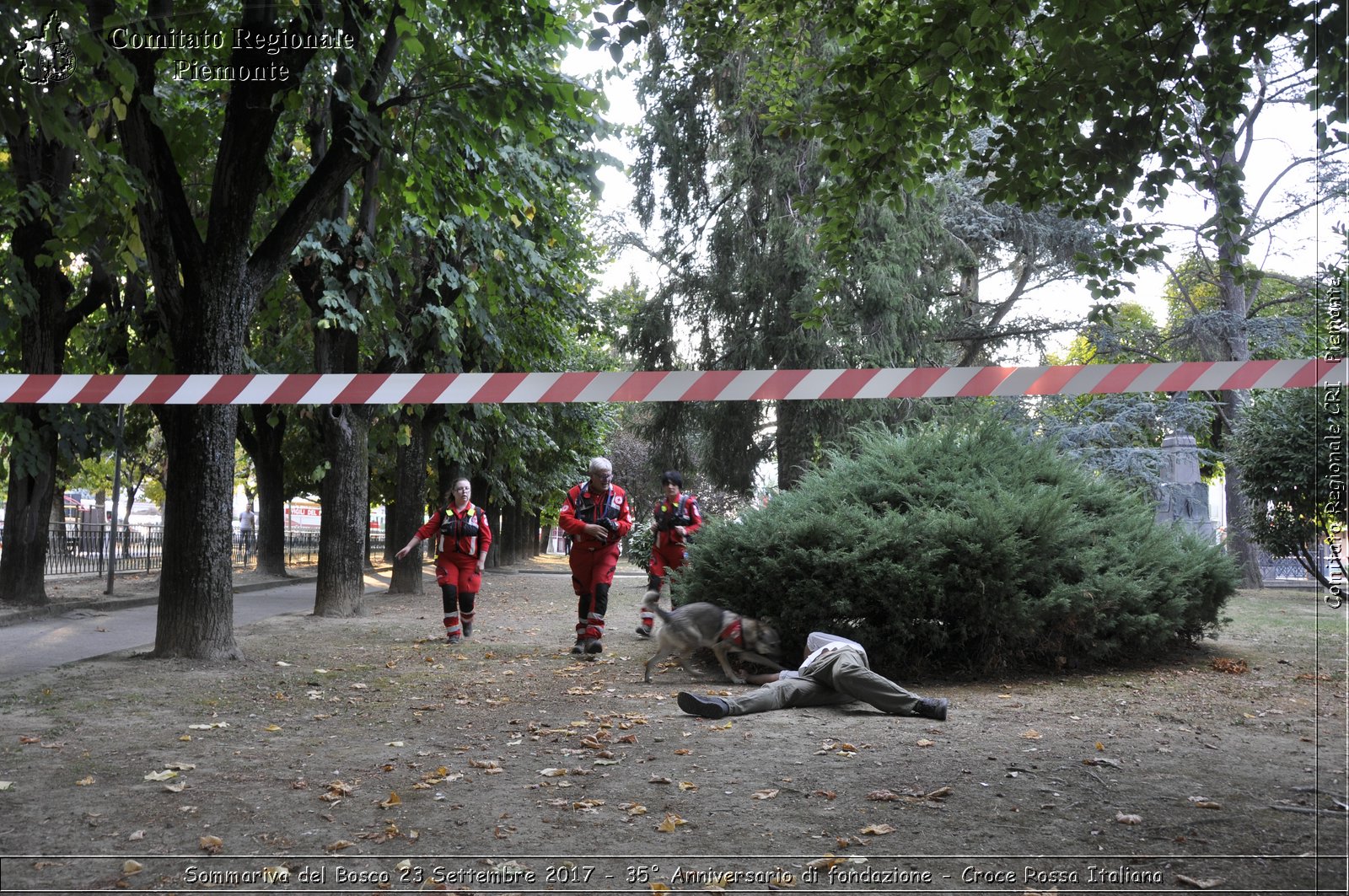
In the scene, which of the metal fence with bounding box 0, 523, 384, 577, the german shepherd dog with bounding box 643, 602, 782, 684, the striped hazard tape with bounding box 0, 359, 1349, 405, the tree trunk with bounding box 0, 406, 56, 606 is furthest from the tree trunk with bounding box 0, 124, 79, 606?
the german shepherd dog with bounding box 643, 602, 782, 684

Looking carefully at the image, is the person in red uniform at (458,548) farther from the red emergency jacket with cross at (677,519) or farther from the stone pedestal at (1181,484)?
the stone pedestal at (1181,484)

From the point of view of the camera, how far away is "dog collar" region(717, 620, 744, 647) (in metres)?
8.91

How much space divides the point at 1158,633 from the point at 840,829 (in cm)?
652

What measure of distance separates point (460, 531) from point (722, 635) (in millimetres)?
4279

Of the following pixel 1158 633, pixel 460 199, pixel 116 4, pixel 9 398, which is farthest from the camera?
pixel 460 199

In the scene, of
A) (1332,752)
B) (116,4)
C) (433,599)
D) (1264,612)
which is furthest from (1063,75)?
(433,599)

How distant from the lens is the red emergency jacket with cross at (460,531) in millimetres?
12008

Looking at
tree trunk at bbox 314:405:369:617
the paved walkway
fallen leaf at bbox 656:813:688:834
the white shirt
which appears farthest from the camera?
tree trunk at bbox 314:405:369:617

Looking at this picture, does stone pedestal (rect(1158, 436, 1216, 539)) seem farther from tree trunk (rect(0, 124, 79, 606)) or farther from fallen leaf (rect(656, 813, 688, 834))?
tree trunk (rect(0, 124, 79, 606))

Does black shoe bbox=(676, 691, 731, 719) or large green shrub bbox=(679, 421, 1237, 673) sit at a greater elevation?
large green shrub bbox=(679, 421, 1237, 673)

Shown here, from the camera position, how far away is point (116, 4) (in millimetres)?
8844

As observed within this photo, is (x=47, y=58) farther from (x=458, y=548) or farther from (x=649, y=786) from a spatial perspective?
(x=649, y=786)

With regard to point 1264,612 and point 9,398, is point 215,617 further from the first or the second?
point 1264,612

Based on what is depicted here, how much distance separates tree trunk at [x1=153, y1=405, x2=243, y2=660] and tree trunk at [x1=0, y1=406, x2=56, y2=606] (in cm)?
649
